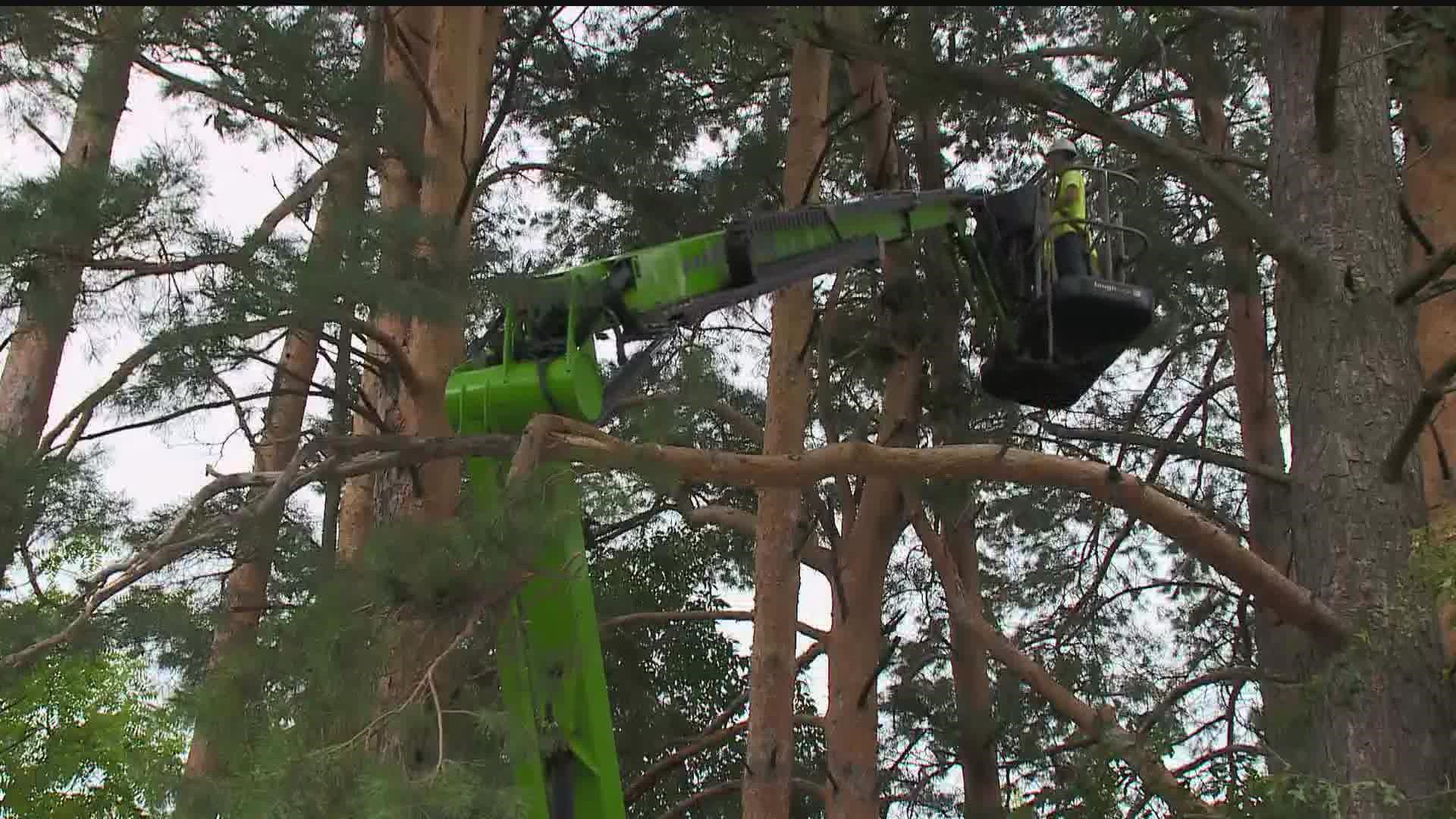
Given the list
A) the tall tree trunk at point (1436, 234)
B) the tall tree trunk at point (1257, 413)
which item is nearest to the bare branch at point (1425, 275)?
the tall tree trunk at point (1436, 234)

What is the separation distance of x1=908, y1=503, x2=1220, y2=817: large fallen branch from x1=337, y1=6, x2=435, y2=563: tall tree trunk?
3455mm

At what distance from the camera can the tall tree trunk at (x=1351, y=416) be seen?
581cm

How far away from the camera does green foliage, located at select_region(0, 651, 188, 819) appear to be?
48.7 ft

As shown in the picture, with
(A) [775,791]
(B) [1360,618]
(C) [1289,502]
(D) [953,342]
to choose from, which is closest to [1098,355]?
(C) [1289,502]

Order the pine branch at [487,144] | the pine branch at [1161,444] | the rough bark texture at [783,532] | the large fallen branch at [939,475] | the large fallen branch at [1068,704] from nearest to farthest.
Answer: the large fallen branch at [939,475] → the large fallen branch at [1068,704] → the pine branch at [487,144] → the pine branch at [1161,444] → the rough bark texture at [783,532]

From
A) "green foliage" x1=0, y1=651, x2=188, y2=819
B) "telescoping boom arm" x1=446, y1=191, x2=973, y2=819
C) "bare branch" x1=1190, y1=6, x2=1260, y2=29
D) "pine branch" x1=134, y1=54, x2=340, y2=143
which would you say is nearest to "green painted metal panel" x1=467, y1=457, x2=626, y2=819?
"telescoping boom arm" x1=446, y1=191, x2=973, y2=819

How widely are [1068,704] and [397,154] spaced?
14.2ft

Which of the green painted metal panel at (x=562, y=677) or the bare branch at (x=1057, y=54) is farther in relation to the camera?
the bare branch at (x=1057, y=54)

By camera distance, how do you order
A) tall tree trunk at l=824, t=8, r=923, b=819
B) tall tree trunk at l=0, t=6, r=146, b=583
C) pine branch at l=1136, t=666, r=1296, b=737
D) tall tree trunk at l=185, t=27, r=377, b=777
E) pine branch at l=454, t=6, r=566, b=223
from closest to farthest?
tall tree trunk at l=185, t=27, r=377, b=777
tall tree trunk at l=0, t=6, r=146, b=583
pine branch at l=1136, t=666, r=1296, b=737
pine branch at l=454, t=6, r=566, b=223
tall tree trunk at l=824, t=8, r=923, b=819

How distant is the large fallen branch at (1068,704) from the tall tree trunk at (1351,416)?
60 centimetres

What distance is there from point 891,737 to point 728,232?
30.9 feet

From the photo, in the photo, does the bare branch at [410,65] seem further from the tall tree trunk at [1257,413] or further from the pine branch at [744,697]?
the tall tree trunk at [1257,413]

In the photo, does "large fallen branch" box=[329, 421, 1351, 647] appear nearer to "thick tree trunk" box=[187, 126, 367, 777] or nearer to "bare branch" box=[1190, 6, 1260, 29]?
"thick tree trunk" box=[187, 126, 367, 777]

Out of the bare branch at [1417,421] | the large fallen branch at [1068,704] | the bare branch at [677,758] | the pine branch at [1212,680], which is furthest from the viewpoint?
the bare branch at [677,758]
